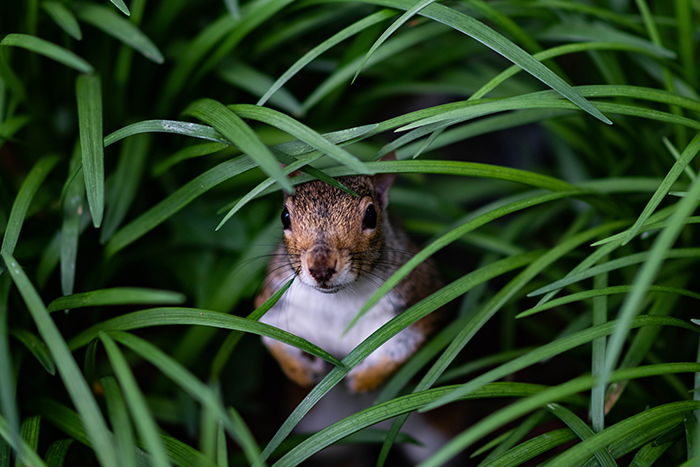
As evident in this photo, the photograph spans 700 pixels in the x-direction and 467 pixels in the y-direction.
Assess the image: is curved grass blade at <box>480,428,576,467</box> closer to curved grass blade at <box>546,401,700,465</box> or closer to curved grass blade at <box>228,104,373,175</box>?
curved grass blade at <box>546,401,700,465</box>

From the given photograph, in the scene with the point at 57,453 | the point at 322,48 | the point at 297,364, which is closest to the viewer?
the point at 57,453

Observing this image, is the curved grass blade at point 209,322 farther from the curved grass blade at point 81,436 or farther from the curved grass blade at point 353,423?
the curved grass blade at point 81,436

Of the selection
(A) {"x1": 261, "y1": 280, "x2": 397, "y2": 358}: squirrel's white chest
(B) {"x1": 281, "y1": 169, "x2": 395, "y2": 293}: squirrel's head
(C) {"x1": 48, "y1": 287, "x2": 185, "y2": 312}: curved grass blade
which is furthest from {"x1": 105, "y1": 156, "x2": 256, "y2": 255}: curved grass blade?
(A) {"x1": 261, "y1": 280, "x2": 397, "y2": 358}: squirrel's white chest

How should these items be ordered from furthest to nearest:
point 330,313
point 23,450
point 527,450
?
1. point 330,313
2. point 527,450
3. point 23,450

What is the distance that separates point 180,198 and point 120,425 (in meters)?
0.74

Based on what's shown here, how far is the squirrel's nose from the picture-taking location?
6.39 ft

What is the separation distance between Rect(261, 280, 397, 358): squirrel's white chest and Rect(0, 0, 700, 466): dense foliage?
194 millimetres

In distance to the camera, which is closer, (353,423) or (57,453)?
(353,423)

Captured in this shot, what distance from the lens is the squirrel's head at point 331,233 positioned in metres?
1.98

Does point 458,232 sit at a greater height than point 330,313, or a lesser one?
lesser

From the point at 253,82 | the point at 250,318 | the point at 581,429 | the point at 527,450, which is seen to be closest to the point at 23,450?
the point at 250,318

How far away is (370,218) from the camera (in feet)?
7.19

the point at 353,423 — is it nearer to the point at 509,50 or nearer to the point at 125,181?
the point at 509,50

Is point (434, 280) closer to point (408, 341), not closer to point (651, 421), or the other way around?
point (408, 341)
